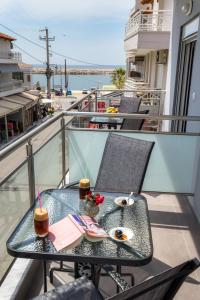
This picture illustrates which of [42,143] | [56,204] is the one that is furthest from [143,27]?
[56,204]

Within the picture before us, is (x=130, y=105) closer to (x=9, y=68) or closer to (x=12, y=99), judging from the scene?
(x=12, y=99)

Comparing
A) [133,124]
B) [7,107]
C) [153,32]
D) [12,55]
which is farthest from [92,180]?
[12,55]

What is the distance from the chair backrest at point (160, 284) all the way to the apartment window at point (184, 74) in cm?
390

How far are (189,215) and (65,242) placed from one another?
2.11m

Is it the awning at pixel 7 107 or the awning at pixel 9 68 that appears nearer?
the awning at pixel 7 107

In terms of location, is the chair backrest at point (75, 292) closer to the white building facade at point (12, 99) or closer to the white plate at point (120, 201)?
the white plate at point (120, 201)

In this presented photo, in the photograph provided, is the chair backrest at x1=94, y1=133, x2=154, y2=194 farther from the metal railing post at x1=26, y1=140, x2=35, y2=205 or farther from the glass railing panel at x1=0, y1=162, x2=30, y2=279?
the glass railing panel at x1=0, y1=162, x2=30, y2=279

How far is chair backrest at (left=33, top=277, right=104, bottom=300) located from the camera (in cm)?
140

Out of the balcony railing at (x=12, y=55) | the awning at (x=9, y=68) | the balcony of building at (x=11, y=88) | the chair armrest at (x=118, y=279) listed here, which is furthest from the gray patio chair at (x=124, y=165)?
the balcony railing at (x=12, y=55)

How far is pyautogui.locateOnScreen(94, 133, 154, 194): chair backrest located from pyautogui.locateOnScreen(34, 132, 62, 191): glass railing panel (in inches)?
22.3

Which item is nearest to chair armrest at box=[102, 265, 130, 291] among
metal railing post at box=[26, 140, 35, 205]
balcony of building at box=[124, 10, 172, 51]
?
metal railing post at box=[26, 140, 35, 205]

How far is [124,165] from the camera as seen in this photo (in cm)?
280

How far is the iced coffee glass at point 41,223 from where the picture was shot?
167cm

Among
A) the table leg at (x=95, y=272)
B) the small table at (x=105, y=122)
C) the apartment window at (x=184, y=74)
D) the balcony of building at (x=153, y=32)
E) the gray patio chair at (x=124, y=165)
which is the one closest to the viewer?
the table leg at (x=95, y=272)
